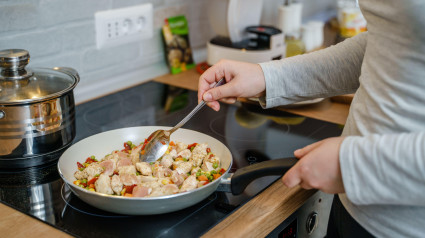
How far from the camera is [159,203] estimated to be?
29.0 inches

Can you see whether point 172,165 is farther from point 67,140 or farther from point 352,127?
point 352,127

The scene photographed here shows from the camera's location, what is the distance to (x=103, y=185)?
31.3 inches

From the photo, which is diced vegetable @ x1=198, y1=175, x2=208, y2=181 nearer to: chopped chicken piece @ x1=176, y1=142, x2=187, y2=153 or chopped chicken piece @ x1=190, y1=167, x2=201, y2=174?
chopped chicken piece @ x1=190, y1=167, x2=201, y2=174

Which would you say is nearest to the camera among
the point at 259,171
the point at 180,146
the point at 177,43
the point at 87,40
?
the point at 259,171

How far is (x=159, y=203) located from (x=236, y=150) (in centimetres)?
37

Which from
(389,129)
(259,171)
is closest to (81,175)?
(259,171)

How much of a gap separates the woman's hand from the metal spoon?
311 millimetres

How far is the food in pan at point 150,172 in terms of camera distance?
2.63ft

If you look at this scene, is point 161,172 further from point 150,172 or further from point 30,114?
point 30,114

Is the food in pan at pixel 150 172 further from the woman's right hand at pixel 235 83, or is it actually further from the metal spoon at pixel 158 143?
the woman's right hand at pixel 235 83

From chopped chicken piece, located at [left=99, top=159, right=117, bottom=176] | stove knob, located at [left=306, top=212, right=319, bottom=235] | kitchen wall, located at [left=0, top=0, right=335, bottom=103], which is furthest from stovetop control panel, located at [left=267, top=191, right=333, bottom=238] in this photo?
kitchen wall, located at [left=0, top=0, right=335, bottom=103]

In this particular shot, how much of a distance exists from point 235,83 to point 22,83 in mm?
446

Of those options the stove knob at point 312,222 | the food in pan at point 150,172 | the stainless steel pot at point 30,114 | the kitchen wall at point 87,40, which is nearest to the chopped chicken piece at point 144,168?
the food in pan at point 150,172

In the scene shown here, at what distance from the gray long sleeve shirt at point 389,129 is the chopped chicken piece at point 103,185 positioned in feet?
1.32
